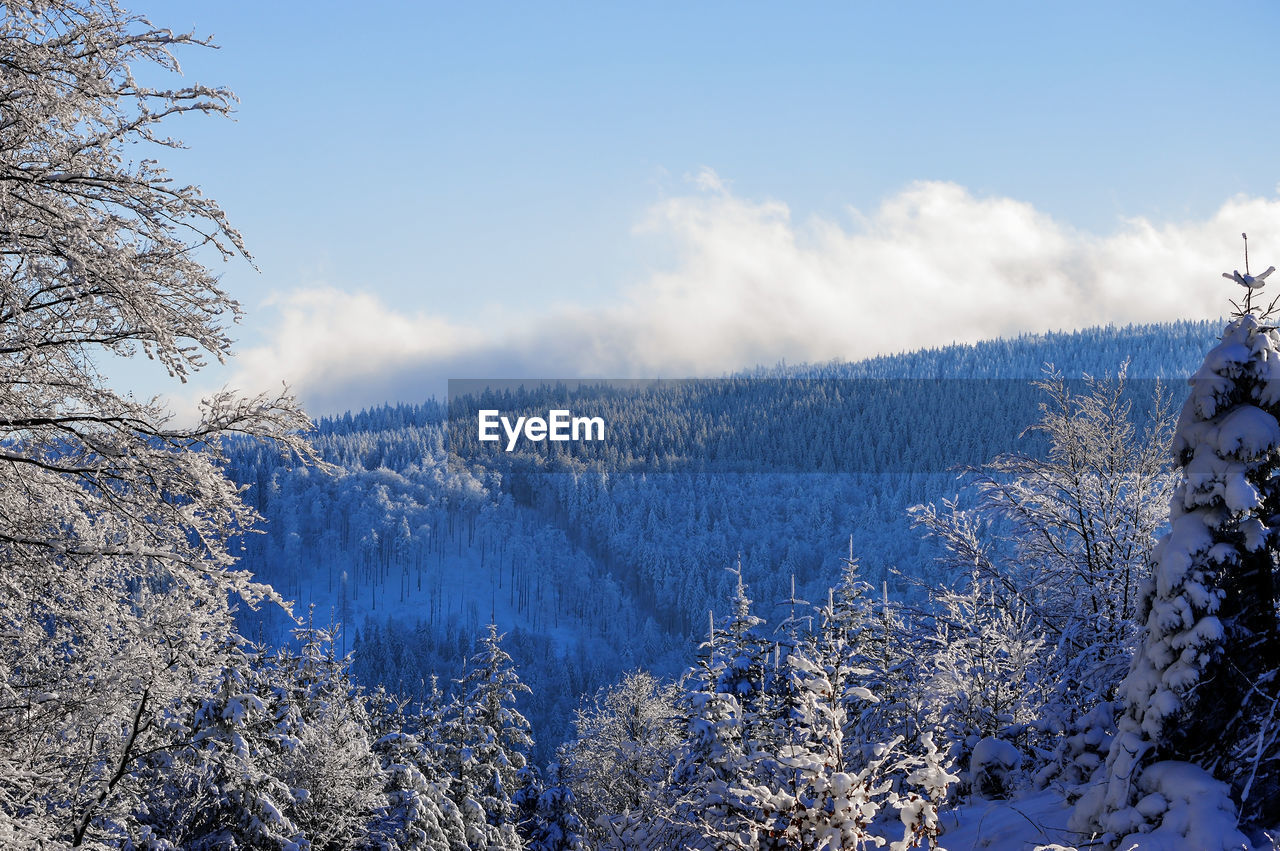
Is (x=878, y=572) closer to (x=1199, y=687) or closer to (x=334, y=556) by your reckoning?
(x=334, y=556)

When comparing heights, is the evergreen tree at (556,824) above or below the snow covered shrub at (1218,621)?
below

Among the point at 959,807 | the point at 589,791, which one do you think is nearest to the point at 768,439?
the point at 589,791

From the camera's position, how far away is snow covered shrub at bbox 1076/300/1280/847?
6.36 meters

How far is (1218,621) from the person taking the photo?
6.33 m

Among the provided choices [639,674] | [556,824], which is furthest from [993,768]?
[639,674]

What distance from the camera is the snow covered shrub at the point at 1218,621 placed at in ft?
20.9

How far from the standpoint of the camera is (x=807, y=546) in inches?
6422

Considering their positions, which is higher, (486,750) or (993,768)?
(993,768)

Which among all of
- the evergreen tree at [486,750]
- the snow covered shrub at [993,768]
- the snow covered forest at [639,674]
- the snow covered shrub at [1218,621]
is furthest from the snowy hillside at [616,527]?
the snow covered shrub at [1218,621]

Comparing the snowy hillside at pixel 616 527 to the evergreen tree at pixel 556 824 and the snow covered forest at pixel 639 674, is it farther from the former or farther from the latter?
the snow covered forest at pixel 639 674

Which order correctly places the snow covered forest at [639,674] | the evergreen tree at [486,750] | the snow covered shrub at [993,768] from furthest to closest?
1. the evergreen tree at [486,750]
2. the snow covered shrub at [993,768]
3. the snow covered forest at [639,674]

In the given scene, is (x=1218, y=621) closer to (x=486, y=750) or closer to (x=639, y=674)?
(x=486, y=750)

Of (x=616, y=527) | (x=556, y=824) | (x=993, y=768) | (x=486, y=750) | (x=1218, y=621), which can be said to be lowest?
(x=616, y=527)

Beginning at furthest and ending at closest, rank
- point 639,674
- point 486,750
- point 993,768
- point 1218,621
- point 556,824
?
point 639,674
point 486,750
point 556,824
point 993,768
point 1218,621
